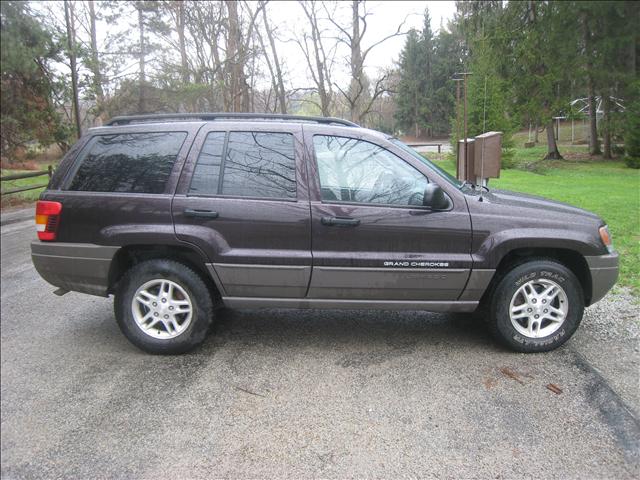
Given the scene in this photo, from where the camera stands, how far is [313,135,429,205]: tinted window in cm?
372

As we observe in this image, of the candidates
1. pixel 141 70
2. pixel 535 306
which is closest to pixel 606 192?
pixel 535 306

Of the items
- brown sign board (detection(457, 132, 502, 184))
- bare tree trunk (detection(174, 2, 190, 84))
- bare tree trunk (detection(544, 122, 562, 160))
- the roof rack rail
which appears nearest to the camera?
the roof rack rail

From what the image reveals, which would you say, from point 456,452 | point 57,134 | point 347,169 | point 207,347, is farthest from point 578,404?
point 57,134

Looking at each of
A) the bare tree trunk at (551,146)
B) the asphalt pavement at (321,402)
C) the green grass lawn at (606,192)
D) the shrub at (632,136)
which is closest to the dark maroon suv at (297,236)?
the asphalt pavement at (321,402)

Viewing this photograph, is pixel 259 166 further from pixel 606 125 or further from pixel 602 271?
pixel 606 125

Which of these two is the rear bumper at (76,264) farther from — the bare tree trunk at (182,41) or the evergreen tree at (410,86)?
the evergreen tree at (410,86)

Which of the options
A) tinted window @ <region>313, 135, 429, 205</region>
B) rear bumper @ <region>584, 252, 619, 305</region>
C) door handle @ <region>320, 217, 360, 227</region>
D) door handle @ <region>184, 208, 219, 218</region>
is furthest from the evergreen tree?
door handle @ <region>184, 208, 219, 218</region>

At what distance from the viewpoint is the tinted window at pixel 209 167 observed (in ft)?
12.4

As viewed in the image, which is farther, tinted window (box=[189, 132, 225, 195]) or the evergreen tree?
the evergreen tree

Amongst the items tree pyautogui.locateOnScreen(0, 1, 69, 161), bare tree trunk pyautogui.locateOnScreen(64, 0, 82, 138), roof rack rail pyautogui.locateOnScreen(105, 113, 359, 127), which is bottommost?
roof rack rail pyautogui.locateOnScreen(105, 113, 359, 127)

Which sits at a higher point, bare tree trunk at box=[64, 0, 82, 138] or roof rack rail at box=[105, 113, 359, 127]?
bare tree trunk at box=[64, 0, 82, 138]

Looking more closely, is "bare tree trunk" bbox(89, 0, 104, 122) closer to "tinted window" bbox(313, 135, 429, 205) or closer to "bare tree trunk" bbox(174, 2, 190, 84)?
"bare tree trunk" bbox(174, 2, 190, 84)

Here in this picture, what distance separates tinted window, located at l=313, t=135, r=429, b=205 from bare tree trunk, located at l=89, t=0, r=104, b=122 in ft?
60.8

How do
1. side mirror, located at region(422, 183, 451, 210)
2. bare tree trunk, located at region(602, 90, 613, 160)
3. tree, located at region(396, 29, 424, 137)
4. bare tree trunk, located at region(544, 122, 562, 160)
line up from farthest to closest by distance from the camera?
tree, located at region(396, 29, 424, 137) → bare tree trunk, located at region(544, 122, 562, 160) → bare tree trunk, located at region(602, 90, 613, 160) → side mirror, located at region(422, 183, 451, 210)
